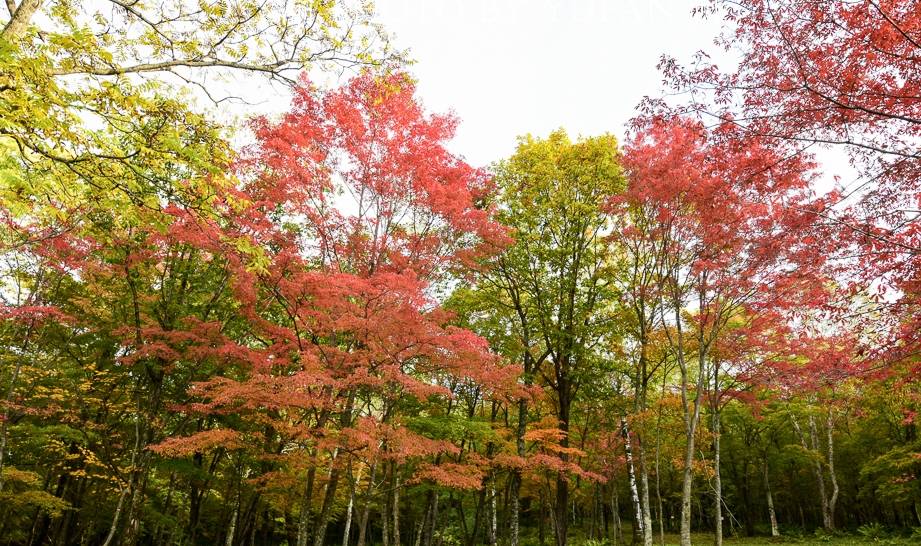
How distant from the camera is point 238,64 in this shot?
5625 millimetres

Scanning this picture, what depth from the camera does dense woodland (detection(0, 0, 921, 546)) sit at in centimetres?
505

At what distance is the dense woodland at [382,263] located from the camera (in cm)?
505

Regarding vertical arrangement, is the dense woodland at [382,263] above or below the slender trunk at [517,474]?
above

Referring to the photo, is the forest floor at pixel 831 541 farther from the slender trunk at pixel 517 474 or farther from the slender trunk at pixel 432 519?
the slender trunk at pixel 432 519

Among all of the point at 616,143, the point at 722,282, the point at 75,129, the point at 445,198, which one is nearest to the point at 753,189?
the point at 722,282

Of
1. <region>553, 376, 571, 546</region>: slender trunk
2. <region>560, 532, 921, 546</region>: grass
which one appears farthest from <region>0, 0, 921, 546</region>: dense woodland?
<region>560, 532, 921, 546</region>: grass

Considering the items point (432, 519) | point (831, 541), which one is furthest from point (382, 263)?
point (831, 541)

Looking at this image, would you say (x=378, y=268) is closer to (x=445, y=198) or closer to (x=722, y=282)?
(x=445, y=198)

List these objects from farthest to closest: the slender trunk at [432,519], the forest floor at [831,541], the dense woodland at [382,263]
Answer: the forest floor at [831,541] < the slender trunk at [432,519] < the dense woodland at [382,263]

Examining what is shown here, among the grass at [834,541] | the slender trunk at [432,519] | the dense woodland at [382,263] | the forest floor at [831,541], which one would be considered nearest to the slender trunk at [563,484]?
the dense woodland at [382,263]

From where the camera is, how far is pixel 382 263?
11891mm

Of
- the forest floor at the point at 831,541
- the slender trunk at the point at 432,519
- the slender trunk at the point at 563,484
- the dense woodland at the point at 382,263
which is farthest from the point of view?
the forest floor at the point at 831,541

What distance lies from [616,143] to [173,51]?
13091 millimetres

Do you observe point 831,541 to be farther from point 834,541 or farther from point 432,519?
point 432,519
